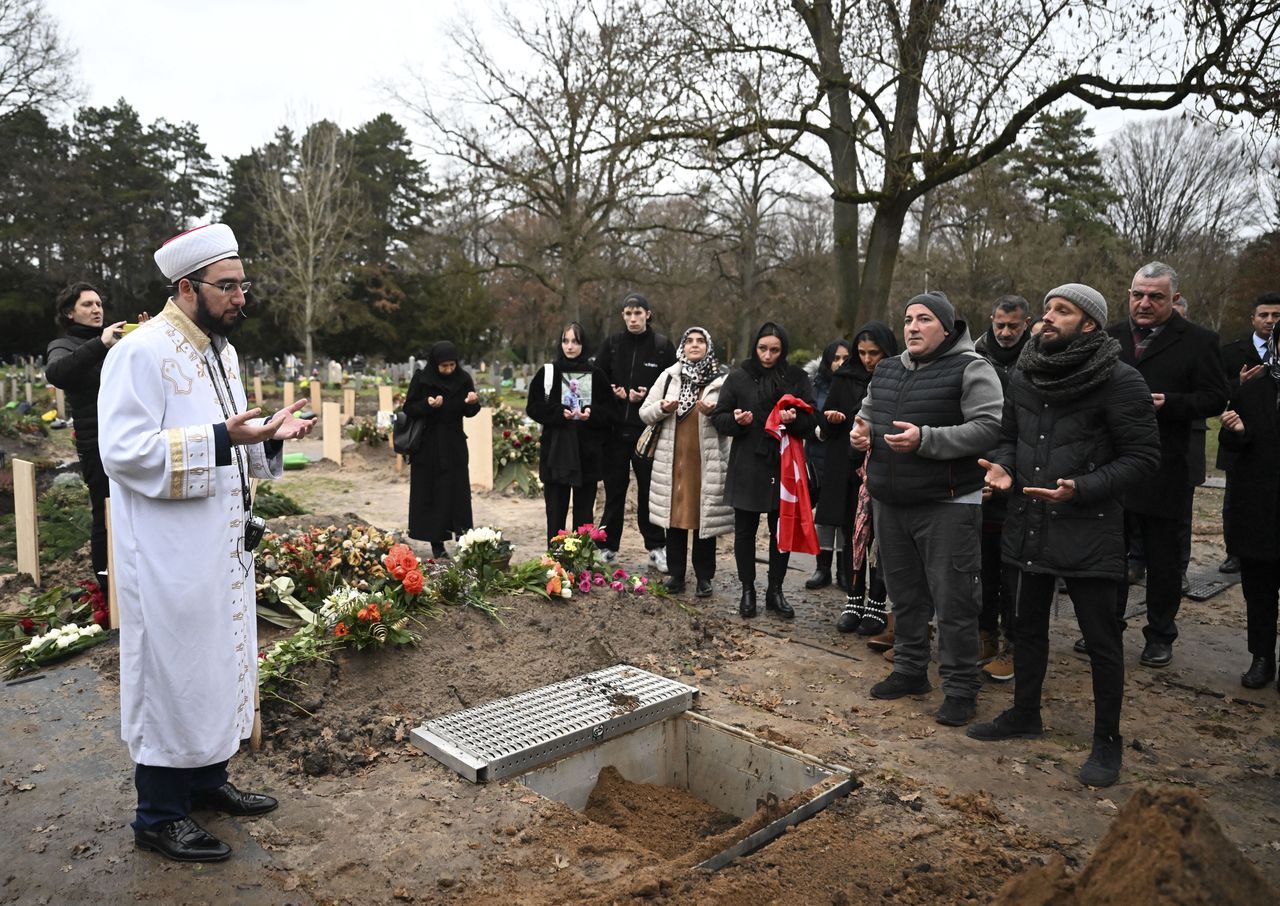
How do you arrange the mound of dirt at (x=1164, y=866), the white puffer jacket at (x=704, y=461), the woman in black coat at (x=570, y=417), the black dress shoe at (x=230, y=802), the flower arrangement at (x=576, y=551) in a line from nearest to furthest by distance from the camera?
the mound of dirt at (x=1164, y=866)
the black dress shoe at (x=230, y=802)
the flower arrangement at (x=576, y=551)
the white puffer jacket at (x=704, y=461)
the woman in black coat at (x=570, y=417)

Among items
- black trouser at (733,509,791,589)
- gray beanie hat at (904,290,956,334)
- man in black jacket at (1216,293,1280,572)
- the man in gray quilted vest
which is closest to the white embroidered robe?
the man in gray quilted vest

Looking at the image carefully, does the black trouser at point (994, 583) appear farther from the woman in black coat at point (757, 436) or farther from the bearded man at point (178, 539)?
the bearded man at point (178, 539)

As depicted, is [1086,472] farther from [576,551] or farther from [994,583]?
[576,551]

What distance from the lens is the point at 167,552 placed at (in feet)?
10.6

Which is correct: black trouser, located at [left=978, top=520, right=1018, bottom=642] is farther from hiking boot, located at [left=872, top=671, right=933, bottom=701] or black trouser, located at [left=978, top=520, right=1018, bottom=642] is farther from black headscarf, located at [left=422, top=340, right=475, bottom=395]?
black headscarf, located at [left=422, top=340, right=475, bottom=395]

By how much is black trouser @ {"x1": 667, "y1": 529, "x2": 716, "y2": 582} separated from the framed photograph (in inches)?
54.4

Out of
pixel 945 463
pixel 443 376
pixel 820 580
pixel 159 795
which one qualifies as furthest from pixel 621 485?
pixel 159 795

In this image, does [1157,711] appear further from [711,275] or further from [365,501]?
[711,275]

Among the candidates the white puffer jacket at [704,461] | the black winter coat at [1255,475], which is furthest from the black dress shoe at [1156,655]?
the white puffer jacket at [704,461]

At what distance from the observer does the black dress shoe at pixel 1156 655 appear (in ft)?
18.3

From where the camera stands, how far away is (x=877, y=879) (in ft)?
10.2

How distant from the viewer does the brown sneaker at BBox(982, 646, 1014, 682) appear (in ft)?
17.6

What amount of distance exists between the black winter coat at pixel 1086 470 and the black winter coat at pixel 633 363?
4.08 meters

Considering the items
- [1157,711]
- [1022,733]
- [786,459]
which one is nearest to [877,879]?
[1022,733]
